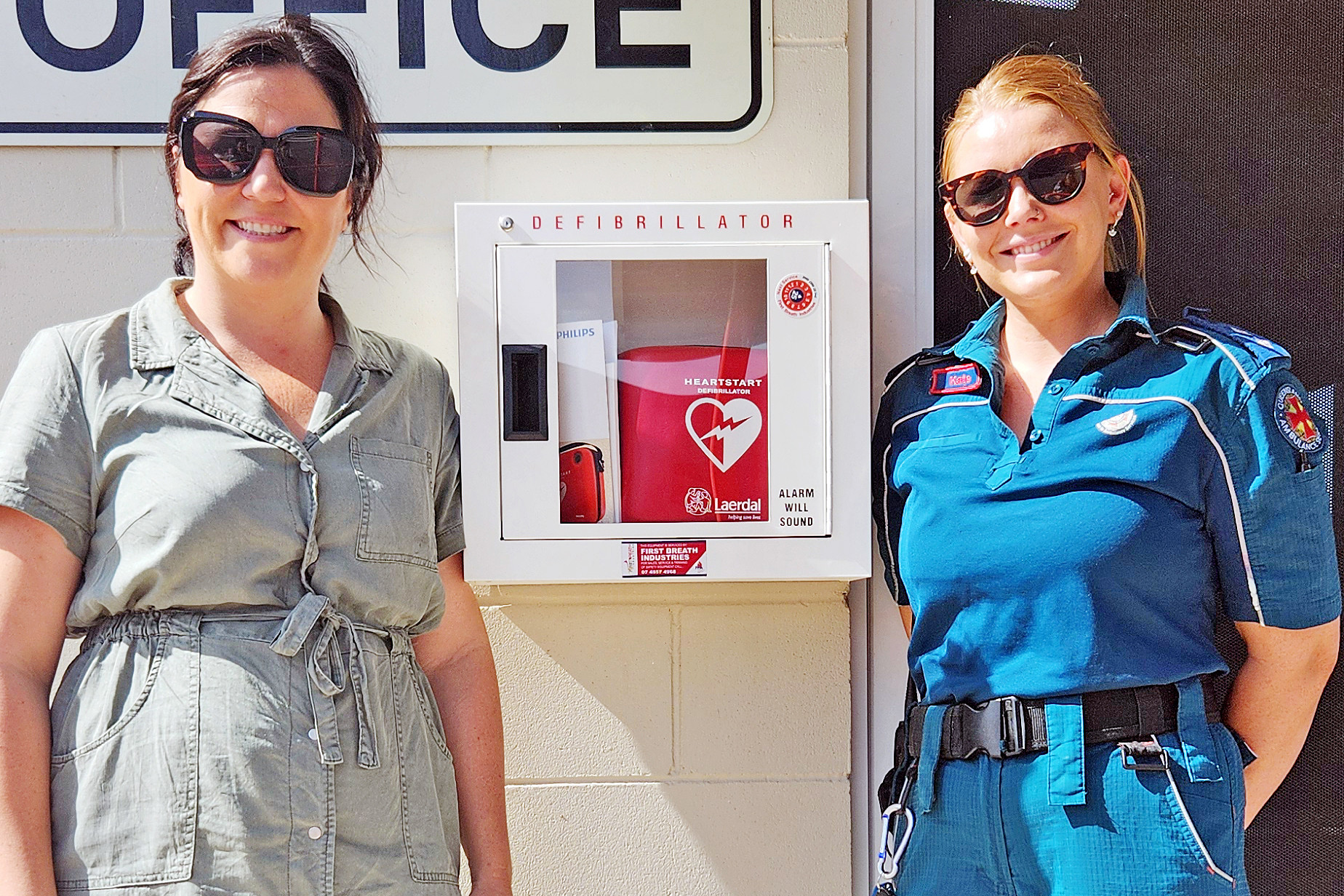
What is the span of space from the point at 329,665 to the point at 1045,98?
1215mm

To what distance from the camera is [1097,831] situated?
4.80 feet

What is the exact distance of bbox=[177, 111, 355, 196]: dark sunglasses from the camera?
4.87 feet

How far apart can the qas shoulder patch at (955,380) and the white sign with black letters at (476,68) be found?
24.5 inches

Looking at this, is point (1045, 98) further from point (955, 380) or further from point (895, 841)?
point (895, 841)

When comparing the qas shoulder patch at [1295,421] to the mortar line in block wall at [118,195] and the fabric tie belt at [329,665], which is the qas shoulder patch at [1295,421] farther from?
the mortar line in block wall at [118,195]

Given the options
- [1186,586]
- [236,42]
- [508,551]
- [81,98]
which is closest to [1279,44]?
[1186,586]

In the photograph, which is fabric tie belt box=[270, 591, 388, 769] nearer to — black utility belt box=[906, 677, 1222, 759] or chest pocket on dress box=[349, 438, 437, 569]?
chest pocket on dress box=[349, 438, 437, 569]

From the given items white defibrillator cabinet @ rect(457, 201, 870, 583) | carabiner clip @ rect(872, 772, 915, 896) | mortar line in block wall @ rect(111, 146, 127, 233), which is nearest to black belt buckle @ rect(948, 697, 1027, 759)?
carabiner clip @ rect(872, 772, 915, 896)

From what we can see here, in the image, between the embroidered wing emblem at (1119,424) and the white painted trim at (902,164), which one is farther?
the white painted trim at (902,164)

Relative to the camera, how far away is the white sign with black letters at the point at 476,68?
2002 millimetres

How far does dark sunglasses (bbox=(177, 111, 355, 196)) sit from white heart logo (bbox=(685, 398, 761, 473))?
0.66 m

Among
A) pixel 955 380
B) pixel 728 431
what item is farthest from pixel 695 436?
pixel 955 380

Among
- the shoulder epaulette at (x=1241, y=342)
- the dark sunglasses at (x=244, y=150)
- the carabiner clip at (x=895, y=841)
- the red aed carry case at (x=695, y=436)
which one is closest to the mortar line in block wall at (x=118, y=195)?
the dark sunglasses at (x=244, y=150)

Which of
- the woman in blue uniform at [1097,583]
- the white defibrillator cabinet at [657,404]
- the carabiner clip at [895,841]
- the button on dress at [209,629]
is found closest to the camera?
the button on dress at [209,629]
